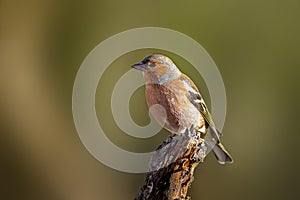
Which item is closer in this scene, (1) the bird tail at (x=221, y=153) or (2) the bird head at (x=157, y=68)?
(2) the bird head at (x=157, y=68)

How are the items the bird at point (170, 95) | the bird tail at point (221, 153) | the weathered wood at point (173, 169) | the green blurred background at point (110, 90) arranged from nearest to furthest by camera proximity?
the weathered wood at point (173, 169) → the bird at point (170, 95) → the bird tail at point (221, 153) → the green blurred background at point (110, 90)

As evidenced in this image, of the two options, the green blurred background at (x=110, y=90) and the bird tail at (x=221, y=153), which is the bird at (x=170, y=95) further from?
the green blurred background at (x=110, y=90)

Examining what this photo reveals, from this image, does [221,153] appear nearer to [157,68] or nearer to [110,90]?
[157,68]

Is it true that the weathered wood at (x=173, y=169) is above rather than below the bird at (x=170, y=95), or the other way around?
below

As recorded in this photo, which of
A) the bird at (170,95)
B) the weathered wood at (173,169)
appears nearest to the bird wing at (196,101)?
the bird at (170,95)

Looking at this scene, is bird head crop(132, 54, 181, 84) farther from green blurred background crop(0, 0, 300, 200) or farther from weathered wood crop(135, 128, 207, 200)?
green blurred background crop(0, 0, 300, 200)
